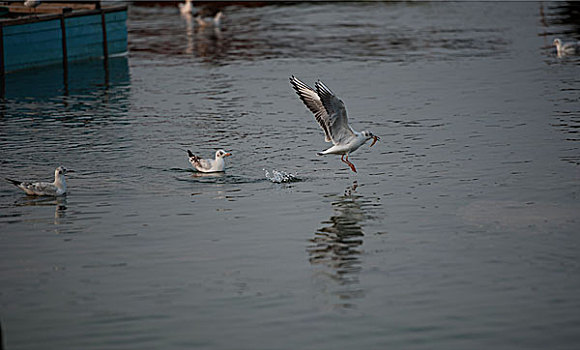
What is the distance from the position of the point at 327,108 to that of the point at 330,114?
17 cm

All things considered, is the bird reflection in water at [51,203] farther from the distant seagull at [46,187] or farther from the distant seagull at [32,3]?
the distant seagull at [32,3]

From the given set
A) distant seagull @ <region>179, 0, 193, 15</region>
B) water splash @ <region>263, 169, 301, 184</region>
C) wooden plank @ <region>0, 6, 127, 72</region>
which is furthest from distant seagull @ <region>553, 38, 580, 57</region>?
distant seagull @ <region>179, 0, 193, 15</region>

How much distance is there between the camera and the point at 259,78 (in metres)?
29.5

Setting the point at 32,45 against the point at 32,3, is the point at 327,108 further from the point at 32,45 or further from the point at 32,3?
the point at 32,3

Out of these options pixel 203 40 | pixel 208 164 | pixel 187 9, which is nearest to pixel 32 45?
pixel 203 40

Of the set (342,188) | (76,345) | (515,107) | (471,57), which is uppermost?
(471,57)

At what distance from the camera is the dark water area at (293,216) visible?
9.96 metres

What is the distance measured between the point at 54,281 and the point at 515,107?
1424cm

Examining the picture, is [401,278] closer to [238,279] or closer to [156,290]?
[238,279]

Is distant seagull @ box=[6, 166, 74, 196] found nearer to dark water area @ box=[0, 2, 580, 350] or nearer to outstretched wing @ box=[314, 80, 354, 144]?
dark water area @ box=[0, 2, 580, 350]

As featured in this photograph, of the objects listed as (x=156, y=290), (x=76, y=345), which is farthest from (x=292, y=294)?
(x=76, y=345)

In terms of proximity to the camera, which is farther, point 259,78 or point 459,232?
point 259,78

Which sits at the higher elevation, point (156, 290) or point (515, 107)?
point (515, 107)

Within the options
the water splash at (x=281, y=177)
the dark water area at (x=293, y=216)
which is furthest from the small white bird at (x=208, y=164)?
the water splash at (x=281, y=177)
